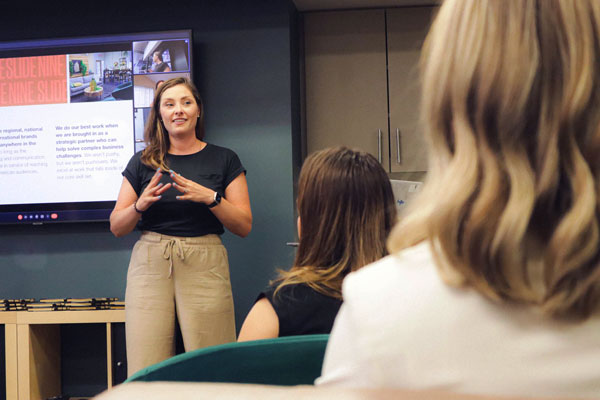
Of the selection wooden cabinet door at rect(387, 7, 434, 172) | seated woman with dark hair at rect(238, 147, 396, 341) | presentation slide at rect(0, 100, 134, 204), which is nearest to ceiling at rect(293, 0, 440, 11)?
wooden cabinet door at rect(387, 7, 434, 172)

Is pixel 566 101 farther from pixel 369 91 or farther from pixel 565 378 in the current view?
pixel 369 91

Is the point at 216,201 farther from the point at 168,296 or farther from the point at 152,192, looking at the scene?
the point at 168,296

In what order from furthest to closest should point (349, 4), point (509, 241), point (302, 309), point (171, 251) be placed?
point (349, 4)
point (171, 251)
point (302, 309)
point (509, 241)

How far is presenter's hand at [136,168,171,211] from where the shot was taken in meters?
2.69

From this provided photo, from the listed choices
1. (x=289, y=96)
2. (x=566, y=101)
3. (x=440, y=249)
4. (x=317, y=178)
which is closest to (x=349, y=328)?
(x=440, y=249)

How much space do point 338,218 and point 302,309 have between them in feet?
0.87

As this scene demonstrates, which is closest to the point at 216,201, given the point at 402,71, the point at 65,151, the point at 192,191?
the point at 192,191

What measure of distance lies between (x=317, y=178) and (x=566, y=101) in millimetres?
926

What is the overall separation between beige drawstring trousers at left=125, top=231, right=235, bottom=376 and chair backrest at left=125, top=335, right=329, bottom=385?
212cm

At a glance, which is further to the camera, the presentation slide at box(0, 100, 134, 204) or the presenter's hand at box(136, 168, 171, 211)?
the presentation slide at box(0, 100, 134, 204)

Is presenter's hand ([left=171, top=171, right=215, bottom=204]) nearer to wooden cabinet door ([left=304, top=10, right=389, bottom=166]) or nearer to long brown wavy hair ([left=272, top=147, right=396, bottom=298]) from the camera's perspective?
long brown wavy hair ([left=272, top=147, right=396, bottom=298])

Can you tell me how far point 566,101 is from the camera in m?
0.52

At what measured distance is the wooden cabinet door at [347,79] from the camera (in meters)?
4.20

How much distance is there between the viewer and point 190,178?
2930 mm
